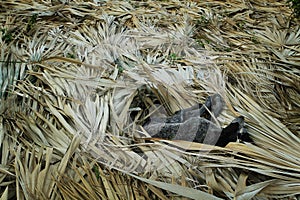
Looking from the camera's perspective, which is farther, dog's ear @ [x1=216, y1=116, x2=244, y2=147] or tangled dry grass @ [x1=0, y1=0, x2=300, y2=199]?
dog's ear @ [x1=216, y1=116, x2=244, y2=147]

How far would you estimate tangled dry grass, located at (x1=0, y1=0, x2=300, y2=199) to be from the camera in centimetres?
114

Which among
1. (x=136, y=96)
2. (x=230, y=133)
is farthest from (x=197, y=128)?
(x=136, y=96)

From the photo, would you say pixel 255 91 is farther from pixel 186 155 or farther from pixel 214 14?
pixel 214 14

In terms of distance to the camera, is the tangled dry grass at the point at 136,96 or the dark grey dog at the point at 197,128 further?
the dark grey dog at the point at 197,128

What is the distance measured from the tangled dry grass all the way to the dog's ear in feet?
0.18

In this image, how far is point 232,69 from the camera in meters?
1.81

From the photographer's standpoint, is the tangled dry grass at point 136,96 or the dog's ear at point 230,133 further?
the dog's ear at point 230,133

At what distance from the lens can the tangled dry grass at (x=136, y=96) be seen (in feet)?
3.75

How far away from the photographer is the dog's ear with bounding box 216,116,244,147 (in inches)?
50.9

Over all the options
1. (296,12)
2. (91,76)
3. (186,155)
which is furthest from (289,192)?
(296,12)

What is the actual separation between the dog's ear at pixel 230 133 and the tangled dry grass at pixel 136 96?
6 cm

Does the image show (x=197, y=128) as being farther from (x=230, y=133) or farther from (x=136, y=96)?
(x=136, y=96)

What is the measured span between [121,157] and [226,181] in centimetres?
33

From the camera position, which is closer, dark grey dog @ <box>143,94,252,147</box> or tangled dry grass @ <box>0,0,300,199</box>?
tangled dry grass @ <box>0,0,300,199</box>
